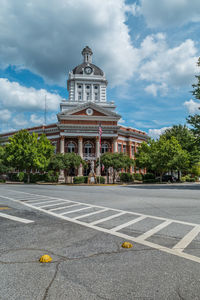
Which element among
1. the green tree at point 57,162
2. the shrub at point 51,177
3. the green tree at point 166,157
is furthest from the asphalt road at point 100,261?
the shrub at point 51,177

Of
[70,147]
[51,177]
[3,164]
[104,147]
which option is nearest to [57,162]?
[51,177]

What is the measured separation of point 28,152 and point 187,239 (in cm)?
3548

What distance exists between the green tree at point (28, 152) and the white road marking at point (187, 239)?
3419cm

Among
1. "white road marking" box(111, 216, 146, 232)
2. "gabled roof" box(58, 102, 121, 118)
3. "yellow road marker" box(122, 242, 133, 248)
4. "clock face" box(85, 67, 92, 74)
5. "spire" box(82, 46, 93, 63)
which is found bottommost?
"white road marking" box(111, 216, 146, 232)

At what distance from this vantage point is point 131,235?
17.6ft

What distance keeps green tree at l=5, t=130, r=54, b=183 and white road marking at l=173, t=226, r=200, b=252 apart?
3419 cm

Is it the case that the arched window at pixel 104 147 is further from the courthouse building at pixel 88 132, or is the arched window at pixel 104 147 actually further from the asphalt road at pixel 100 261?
the asphalt road at pixel 100 261

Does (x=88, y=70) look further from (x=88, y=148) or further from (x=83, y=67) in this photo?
(x=88, y=148)

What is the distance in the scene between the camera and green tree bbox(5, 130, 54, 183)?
37.6m

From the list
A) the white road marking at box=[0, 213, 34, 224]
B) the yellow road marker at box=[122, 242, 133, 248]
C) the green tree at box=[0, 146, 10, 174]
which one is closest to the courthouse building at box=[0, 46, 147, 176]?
the green tree at box=[0, 146, 10, 174]

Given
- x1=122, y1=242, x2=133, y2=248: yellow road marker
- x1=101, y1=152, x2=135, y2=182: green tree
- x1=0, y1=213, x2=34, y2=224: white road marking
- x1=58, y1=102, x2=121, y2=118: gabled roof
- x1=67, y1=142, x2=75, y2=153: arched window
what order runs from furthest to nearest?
x1=67, y1=142, x2=75, y2=153: arched window, x1=58, y1=102, x2=121, y2=118: gabled roof, x1=101, y1=152, x2=135, y2=182: green tree, x1=0, y1=213, x2=34, y2=224: white road marking, x1=122, y1=242, x2=133, y2=248: yellow road marker

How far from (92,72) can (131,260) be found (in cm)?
6669

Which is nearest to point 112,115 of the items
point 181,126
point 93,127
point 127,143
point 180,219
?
point 93,127

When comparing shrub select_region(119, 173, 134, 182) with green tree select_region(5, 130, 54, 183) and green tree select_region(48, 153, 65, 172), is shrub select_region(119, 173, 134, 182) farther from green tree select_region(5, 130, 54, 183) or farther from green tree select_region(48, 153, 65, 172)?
green tree select_region(5, 130, 54, 183)
